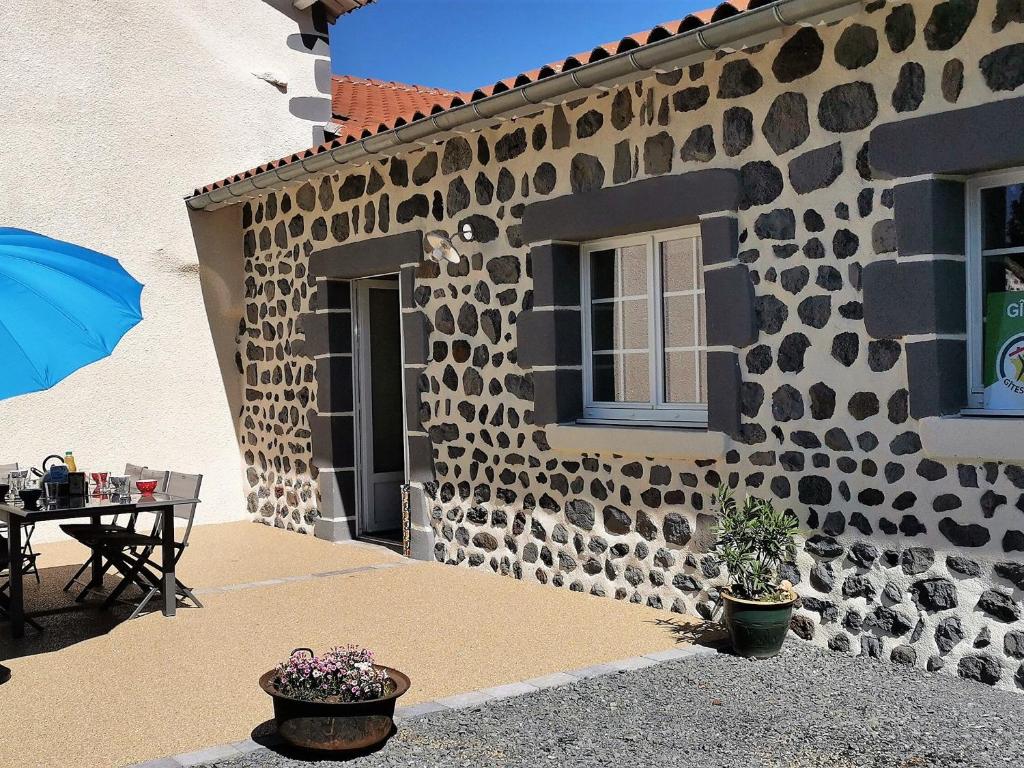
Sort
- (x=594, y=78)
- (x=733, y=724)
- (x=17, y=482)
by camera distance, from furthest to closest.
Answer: (x=17, y=482) < (x=594, y=78) < (x=733, y=724)

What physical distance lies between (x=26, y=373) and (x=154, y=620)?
7.63ft

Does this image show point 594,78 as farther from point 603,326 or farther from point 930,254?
point 930,254

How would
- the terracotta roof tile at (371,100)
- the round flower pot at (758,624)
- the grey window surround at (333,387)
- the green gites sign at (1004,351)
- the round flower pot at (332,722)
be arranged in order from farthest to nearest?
the terracotta roof tile at (371,100) < the grey window surround at (333,387) < the round flower pot at (758,624) < the green gites sign at (1004,351) < the round flower pot at (332,722)

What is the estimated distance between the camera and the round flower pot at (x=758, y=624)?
193 inches

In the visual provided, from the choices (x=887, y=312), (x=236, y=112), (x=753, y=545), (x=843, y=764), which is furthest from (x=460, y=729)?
(x=236, y=112)

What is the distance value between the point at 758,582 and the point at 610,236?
232 centimetres

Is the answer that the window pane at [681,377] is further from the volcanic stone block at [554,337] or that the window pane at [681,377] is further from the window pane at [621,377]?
the volcanic stone block at [554,337]

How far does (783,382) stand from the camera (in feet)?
17.4

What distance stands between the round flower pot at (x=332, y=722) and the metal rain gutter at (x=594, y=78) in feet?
10.8

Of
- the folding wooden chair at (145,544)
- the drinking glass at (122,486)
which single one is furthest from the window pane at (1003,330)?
the drinking glass at (122,486)

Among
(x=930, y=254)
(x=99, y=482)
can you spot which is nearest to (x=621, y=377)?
(x=930, y=254)

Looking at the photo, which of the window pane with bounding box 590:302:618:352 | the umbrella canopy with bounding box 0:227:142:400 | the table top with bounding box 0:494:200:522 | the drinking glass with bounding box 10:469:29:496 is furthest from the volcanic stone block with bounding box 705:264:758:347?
the drinking glass with bounding box 10:469:29:496

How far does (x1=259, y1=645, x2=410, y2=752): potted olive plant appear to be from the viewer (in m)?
3.74

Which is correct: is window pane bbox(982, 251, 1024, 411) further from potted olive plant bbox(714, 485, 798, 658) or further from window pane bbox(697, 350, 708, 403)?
window pane bbox(697, 350, 708, 403)
